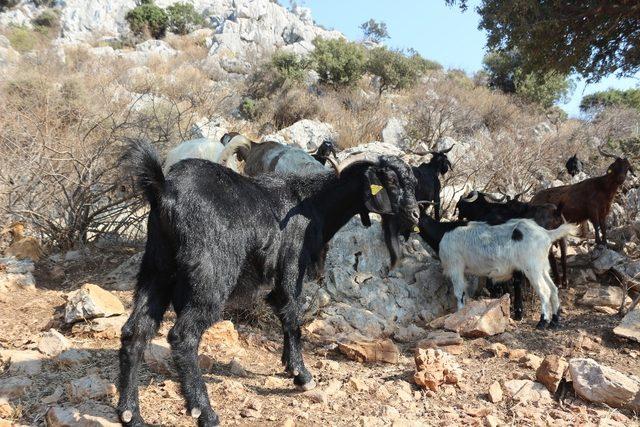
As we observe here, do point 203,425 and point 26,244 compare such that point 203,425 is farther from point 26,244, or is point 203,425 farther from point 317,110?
point 317,110

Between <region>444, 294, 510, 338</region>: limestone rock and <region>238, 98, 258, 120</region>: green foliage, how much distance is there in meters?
11.8

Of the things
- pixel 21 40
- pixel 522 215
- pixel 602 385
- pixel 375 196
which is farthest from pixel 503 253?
pixel 21 40

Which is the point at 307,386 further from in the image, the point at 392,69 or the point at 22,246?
the point at 392,69

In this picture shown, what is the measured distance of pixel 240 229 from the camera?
3314 millimetres

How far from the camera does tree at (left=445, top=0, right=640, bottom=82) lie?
20.8ft

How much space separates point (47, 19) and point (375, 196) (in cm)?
3731

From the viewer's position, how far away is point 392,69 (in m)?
20.2

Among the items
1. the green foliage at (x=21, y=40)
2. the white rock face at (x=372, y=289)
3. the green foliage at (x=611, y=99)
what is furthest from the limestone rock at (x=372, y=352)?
the green foliage at (x=21, y=40)

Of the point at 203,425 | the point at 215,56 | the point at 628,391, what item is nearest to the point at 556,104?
the point at 215,56

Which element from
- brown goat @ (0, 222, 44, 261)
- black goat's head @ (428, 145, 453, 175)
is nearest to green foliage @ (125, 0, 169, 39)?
black goat's head @ (428, 145, 453, 175)

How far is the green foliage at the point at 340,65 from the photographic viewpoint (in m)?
19.1

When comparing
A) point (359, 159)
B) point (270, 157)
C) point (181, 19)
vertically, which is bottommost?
point (359, 159)

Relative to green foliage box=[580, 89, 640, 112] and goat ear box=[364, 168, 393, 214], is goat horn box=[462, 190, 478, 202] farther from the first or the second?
green foliage box=[580, 89, 640, 112]

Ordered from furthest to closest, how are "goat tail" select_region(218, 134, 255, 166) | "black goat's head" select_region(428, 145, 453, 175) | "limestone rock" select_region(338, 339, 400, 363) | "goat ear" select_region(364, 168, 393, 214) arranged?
"black goat's head" select_region(428, 145, 453, 175) → "goat tail" select_region(218, 134, 255, 166) → "limestone rock" select_region(338, 339, 400, 363) → "goat ear" select_region(364, 168, 393, 214)
